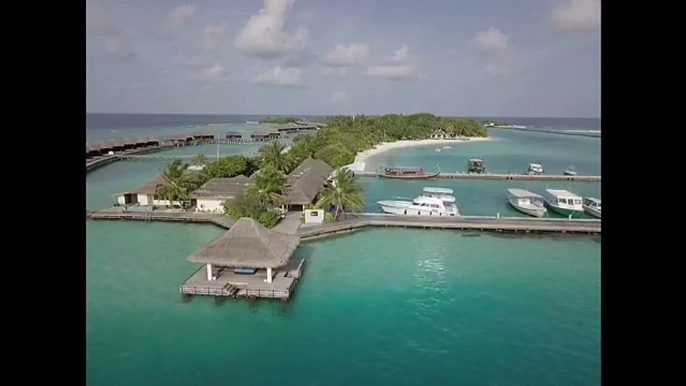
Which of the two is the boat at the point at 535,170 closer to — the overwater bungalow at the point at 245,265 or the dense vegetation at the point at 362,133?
the dense vegetation at the point at 362,133

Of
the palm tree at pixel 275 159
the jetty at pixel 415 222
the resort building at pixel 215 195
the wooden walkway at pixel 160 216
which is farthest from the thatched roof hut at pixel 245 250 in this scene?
the palm tree at pixel 275 159

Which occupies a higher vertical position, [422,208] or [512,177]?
[512,177]

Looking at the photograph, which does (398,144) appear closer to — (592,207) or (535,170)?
(535,170)

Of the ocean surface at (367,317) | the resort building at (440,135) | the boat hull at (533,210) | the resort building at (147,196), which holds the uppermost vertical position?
the resort building at (440,135)

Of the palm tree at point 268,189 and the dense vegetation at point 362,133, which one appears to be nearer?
the palm tree at point 268,189

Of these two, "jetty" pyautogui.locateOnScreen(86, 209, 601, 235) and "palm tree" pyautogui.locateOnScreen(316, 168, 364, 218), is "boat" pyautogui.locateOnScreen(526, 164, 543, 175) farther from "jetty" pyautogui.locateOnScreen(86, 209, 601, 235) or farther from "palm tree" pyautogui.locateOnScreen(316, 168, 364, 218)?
"palm tree" pyautogui.locateOnScreen(316, 168, 364, 218)

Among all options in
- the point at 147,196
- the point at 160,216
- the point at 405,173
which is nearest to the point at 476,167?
the point at 405,173

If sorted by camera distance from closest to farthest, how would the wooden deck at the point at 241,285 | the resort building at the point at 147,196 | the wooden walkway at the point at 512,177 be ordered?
1. the wooden deck at the point at 241,285
2. the resort building at the point at 147,196
3. the wooden walkway at the point at 512,177
